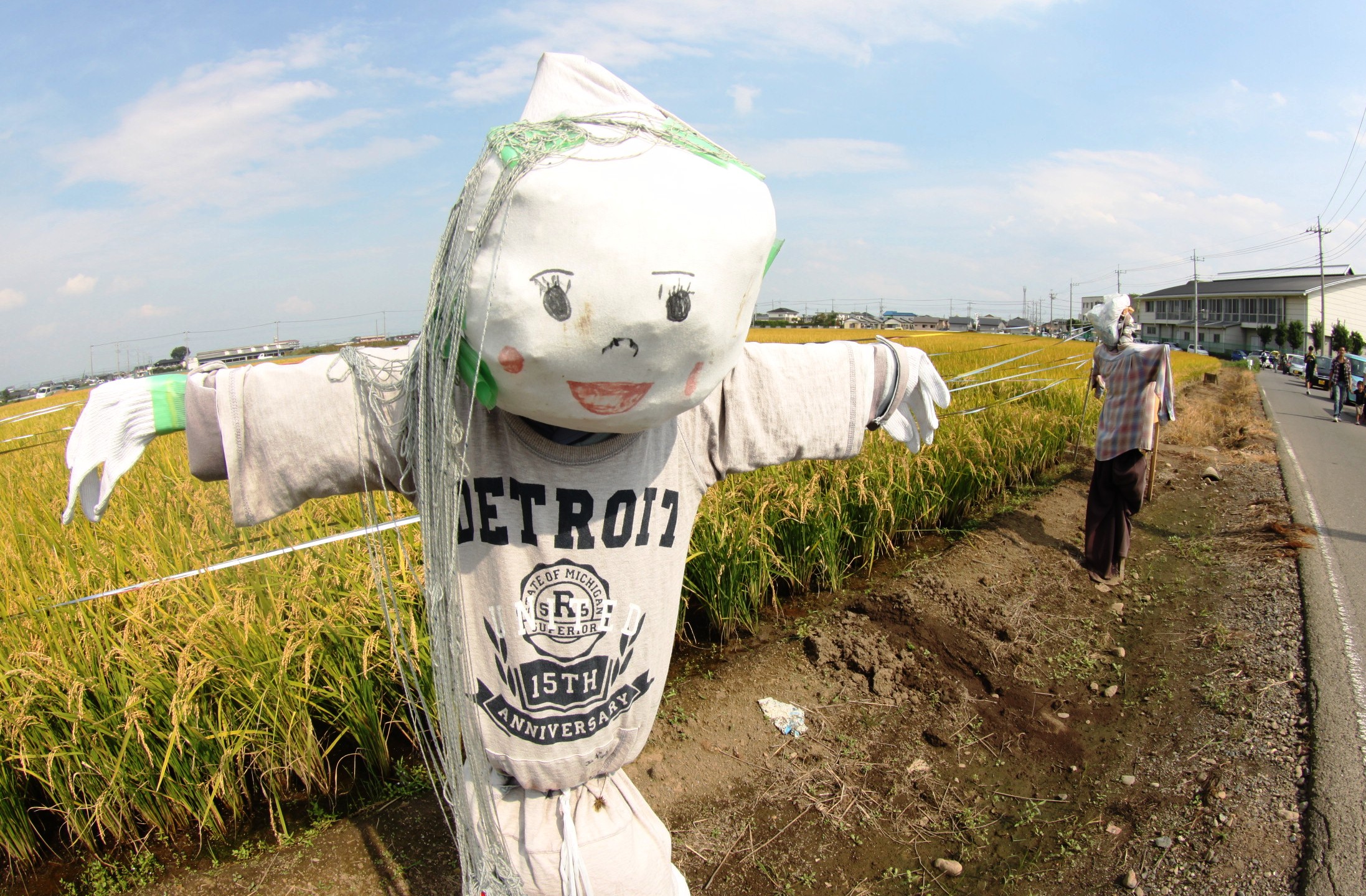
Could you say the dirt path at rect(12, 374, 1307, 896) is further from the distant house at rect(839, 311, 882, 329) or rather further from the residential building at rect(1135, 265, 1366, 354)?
the residential building at rect(1135, 265, 1366, 354)

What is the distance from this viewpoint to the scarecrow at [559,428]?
1.04 metres

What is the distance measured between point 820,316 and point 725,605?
23695 millimetres

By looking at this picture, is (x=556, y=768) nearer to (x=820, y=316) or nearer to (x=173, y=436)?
(x=173, y=436)

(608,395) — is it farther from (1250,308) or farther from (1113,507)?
(1250,308)

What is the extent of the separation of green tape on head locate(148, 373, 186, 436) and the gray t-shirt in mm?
46

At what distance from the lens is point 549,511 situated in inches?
50.6

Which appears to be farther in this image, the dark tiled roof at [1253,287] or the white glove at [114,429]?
the dark tiled roof at [1253,287]

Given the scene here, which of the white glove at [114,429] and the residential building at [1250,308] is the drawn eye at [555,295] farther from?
the residential building at [1250,308]

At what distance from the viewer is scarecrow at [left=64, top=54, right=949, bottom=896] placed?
104 cm

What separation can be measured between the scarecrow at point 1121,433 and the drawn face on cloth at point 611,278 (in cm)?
415

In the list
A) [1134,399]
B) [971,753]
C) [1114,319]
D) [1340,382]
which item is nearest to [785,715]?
[971,753]

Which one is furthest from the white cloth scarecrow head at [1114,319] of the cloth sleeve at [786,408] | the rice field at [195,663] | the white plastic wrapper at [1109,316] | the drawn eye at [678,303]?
the drawn eye at [678,303]

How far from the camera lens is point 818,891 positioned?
7.29 feet

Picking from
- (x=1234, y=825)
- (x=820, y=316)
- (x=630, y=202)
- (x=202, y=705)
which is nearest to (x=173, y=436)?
(x=202, y=705)
